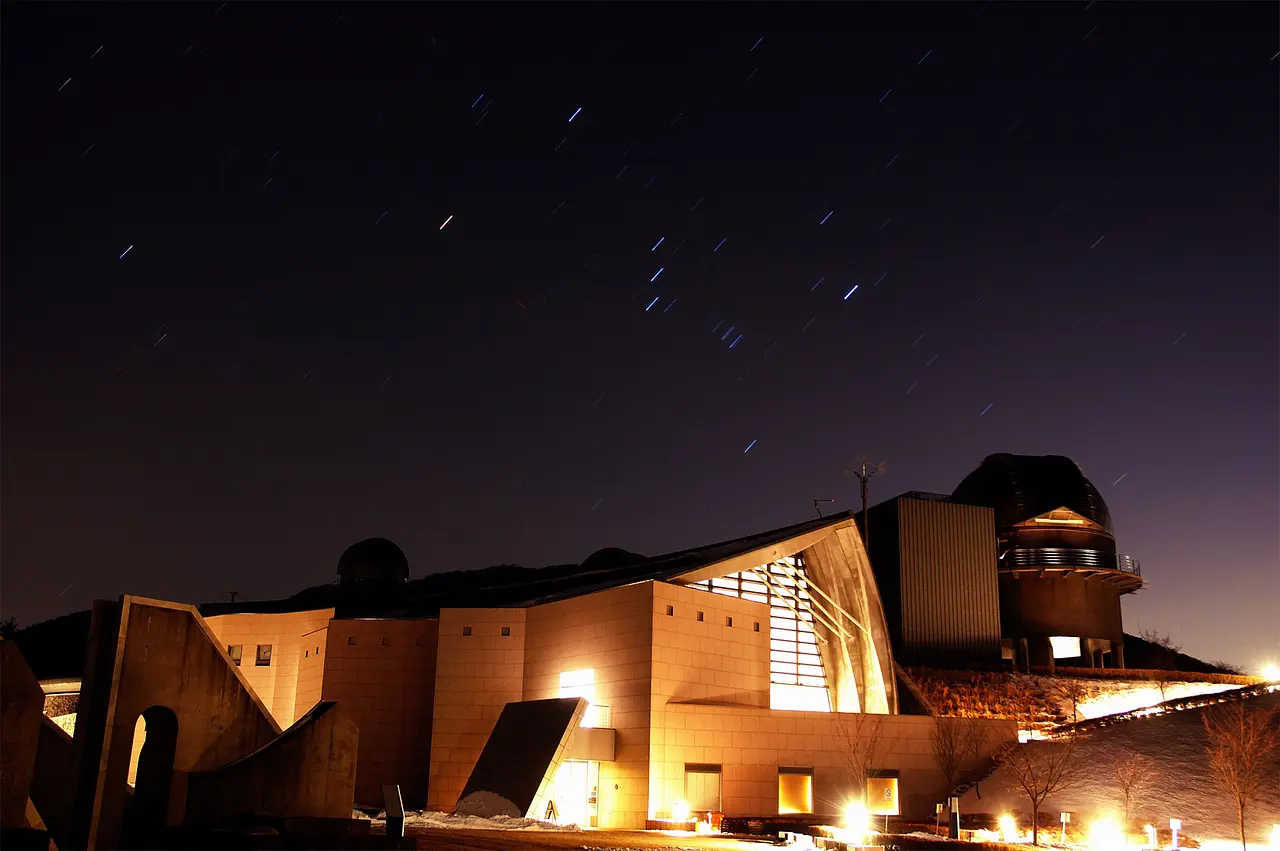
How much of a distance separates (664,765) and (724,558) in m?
7.81

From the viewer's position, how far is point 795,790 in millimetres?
33188

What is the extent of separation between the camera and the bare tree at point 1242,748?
92.7ft

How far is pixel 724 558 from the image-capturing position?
1426 inches

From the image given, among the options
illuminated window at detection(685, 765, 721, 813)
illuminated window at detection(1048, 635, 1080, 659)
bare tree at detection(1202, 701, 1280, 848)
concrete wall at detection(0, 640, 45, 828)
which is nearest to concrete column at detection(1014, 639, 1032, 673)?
illuminated window at detection(1048, 635, 1080, 659)

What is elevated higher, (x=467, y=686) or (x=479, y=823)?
(x=467, y=686)

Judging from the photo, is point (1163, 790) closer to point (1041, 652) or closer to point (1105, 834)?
point (1105, 834)

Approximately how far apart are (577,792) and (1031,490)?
122 ft

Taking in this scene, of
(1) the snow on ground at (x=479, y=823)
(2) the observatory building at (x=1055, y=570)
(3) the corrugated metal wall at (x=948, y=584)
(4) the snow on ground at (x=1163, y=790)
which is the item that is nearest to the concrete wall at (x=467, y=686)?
(1) the snow on ground at (x=479, y=823)

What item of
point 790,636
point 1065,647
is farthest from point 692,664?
point 1065,647

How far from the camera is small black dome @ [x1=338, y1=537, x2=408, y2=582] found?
57000 mm

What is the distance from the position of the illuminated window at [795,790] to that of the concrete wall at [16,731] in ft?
72.2

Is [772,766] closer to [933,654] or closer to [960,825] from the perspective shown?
[960,825]

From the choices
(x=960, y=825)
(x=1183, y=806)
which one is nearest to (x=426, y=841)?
(x=960, y=825)

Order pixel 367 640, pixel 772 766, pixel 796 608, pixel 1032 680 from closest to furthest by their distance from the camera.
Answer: pixel 772 766 → pixel 367 640 → pixel 796 608 → pixel 1032 680
